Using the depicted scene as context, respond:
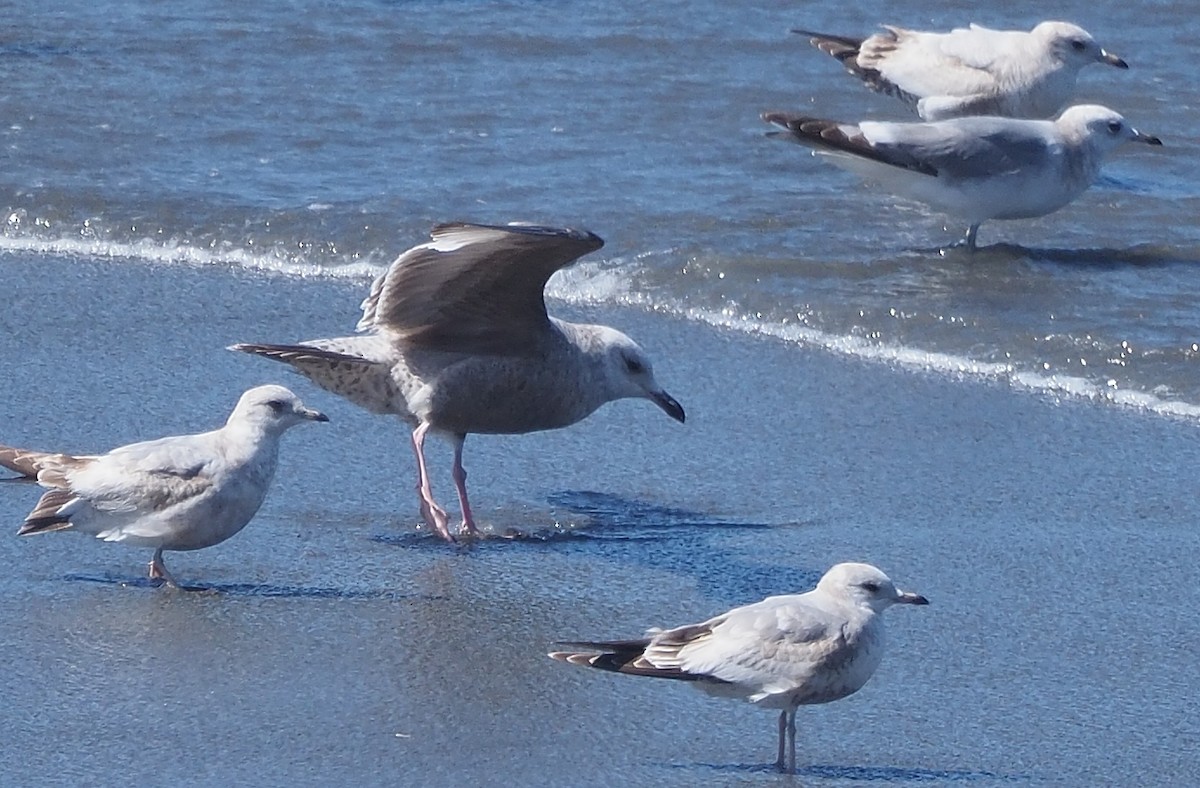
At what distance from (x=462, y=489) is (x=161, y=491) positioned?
106cm

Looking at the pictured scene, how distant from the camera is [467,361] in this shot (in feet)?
21.7

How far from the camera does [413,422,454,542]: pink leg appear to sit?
6219 mm

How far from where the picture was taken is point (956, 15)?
1393cm

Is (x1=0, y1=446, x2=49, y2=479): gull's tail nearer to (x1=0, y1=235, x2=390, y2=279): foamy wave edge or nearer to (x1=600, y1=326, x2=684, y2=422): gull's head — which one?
(x1=600, y1=326, x2=684, y2=422): gull's head

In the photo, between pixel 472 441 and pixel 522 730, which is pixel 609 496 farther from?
pixel 522 730

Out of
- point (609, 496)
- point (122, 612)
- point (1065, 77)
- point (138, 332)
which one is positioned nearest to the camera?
point (122, 612)

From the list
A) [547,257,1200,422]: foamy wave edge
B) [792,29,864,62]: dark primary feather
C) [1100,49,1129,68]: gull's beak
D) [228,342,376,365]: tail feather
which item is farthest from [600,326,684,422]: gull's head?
[1100,49,1129,68]: gull's beak

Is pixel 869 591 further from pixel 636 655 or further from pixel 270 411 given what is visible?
pixel 270 411

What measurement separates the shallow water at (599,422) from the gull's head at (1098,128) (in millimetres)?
341

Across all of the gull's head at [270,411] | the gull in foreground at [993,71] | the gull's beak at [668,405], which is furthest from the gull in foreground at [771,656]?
the gull in foreground at [993,71]

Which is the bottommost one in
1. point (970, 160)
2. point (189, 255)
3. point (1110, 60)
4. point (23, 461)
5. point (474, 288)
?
point (189, 255)

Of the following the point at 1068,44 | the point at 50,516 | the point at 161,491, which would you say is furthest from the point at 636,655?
the point at 1068,44

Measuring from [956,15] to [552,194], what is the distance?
490cm

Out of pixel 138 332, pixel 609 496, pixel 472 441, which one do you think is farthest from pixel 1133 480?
pixel 138 332
